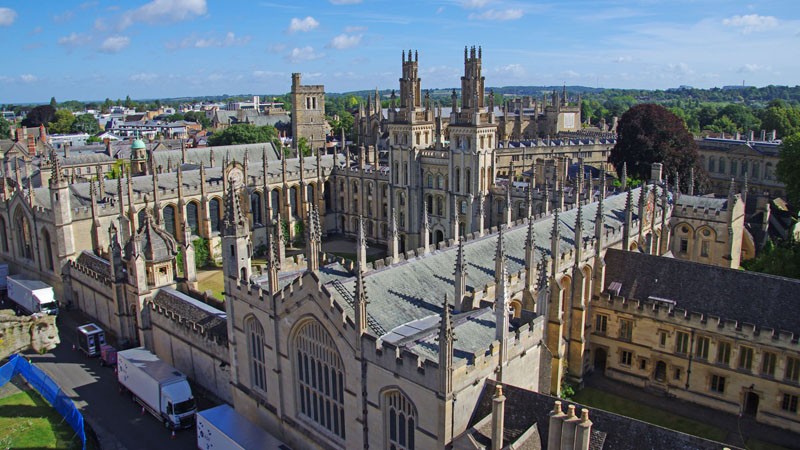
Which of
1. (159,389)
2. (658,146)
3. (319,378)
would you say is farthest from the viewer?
(658,146)

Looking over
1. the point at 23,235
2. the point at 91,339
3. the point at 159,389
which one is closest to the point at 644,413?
the point at 159,389

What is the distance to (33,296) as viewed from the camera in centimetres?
4275

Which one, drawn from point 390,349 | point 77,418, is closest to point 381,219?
point 77,418

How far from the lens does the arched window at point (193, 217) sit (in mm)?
56188

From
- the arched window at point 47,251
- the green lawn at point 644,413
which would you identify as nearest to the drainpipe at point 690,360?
the green lawn at point 644,413

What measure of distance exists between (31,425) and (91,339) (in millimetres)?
8671

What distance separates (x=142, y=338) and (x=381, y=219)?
31.7 m

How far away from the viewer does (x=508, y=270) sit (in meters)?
31.0

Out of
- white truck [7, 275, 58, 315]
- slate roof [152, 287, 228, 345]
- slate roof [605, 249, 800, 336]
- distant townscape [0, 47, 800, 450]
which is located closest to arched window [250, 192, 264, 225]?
distant townscape [0, 47, 800, 450]

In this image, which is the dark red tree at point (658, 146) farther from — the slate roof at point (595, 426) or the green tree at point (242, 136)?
the green tree at point (242, 136)

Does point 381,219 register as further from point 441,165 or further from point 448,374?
point 448,374

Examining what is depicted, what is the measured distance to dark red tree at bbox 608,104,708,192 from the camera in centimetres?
6569

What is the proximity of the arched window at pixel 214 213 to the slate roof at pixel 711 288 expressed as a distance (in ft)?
124

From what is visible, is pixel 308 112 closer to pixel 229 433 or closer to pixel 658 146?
pixel 658 146
